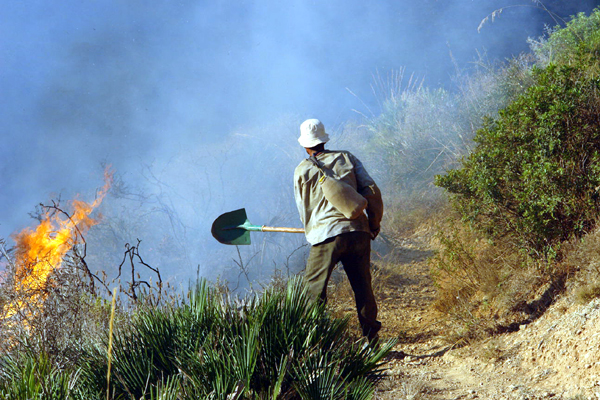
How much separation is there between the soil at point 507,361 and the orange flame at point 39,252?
3.12 metres

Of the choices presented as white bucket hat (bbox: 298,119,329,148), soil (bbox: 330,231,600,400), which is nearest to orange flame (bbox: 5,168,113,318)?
white bucket hat (bbox: 298,119,329,148)

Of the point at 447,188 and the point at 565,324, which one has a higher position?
the point at 447,188

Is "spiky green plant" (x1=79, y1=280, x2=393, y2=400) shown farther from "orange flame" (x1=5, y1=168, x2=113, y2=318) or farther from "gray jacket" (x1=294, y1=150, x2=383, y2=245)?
"orange flame" (x1=5, y1=168, x2=113, y2=318)

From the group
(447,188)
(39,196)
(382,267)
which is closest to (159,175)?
(39,196)

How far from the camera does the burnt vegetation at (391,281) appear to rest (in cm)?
239

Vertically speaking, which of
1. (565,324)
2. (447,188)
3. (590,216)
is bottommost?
(565,324)

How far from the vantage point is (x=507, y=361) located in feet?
12.8

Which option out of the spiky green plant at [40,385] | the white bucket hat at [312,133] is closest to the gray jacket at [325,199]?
the white bucket hat at [312,133]

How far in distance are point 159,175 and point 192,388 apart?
34.6 ft

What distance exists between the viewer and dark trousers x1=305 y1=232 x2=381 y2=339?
13.1ft

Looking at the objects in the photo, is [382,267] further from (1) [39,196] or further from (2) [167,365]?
(1) [39,196]

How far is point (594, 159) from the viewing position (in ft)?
14.0

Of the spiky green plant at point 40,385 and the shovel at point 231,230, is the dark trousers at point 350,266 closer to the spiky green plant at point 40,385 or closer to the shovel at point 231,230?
the shovel at point 231,230

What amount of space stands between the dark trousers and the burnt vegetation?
0.48 m
